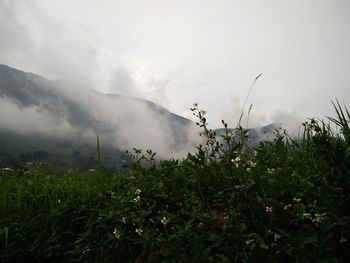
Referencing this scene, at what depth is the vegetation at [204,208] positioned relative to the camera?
2.51 meters

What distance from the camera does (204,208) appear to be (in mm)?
3455

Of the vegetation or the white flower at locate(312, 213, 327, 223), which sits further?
the vegetation

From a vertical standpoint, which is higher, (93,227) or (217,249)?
(93,227)

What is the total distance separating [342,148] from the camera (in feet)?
8.88

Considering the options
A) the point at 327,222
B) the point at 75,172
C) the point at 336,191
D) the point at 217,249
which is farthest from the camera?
the point at 75,172

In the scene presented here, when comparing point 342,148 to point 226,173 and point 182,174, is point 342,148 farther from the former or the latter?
point 182,174

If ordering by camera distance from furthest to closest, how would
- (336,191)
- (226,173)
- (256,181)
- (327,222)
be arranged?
(226,173), (256,181), (336,191), (327,222)

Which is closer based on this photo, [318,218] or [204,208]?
[318,218]

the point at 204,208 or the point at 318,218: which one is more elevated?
the point at 204,208

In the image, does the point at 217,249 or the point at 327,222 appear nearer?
the point at 327,222

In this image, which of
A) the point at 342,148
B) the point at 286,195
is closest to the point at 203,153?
the point at 286,195

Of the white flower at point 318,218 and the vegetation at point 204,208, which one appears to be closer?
the white flower at point 318,218

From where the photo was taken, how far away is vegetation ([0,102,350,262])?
2514mm

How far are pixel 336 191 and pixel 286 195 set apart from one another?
0.49 metres
